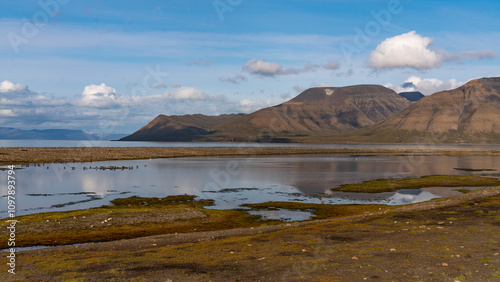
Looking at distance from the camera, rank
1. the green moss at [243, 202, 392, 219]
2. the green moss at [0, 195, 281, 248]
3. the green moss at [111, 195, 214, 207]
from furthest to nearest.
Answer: the green moss at [111, 195, 214, 207] < the green moss at [243, 202, 392, 219] < the green moss at [0, 195, 281, 248]

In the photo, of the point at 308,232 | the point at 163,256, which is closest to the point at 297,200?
the point at 308,232

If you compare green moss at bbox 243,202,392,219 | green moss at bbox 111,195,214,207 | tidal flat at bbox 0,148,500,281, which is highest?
tidal flat at bbox 0,148,500,281

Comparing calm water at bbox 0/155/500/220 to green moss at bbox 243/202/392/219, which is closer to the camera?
green moss at bbox 243/202/392/219

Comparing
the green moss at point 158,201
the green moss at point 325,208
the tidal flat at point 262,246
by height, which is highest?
the tidal flat at point 262,246

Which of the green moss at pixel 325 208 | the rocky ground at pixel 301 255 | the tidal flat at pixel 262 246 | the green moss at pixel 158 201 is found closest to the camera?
the rocky ground at pixel 301 255

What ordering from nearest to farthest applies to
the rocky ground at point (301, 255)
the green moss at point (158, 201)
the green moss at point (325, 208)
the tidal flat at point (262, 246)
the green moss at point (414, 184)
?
the rocky ground at point (301, 255), the tidal flat at point (262, 246), the green moss at point (325, 208), the green moss at point (158, 201), the green moss at point (414, 184)

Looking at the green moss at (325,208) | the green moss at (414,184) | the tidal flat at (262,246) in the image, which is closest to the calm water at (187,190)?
the green moss at (325,208)

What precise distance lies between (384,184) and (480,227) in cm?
5147

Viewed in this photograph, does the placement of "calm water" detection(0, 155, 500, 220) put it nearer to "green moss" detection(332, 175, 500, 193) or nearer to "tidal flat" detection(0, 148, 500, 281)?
"green moss" detection(332, 175, 500, 193)

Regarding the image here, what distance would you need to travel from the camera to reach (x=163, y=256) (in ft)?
88.6

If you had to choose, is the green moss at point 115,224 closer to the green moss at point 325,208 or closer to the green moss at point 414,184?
the green moss at point 325,208

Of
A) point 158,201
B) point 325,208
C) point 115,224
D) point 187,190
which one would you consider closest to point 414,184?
Result: point 325,208

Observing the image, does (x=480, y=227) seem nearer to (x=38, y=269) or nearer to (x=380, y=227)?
(x=380, y=227)

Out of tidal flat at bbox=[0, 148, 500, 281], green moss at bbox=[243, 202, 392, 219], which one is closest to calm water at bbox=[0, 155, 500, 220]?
green moss at bbox=[243, 202, 392, 219]
